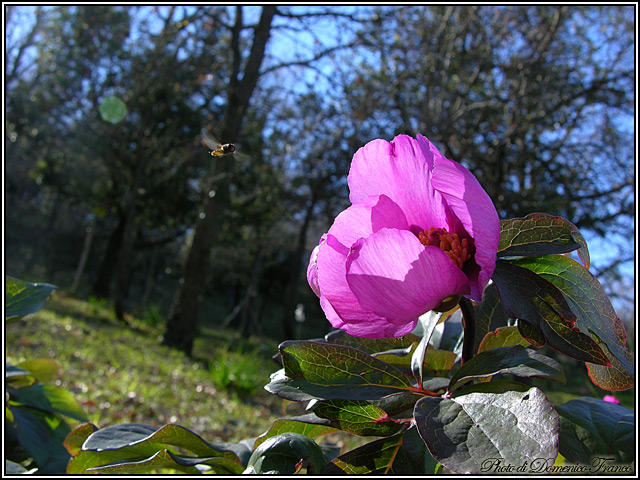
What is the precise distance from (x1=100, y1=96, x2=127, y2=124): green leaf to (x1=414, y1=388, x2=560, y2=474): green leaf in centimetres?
1274

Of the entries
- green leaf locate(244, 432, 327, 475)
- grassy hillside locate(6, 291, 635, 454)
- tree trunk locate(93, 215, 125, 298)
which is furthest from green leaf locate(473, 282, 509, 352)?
Answer: tree trunk locate(93, 215, 125, 298)

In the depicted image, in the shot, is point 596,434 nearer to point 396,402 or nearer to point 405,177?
point 396,402

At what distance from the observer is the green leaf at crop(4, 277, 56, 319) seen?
877 mm

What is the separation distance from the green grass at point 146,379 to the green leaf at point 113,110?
18.4 feet

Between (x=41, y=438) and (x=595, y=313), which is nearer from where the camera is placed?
(x=595, y=313)

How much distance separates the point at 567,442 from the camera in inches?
20.0

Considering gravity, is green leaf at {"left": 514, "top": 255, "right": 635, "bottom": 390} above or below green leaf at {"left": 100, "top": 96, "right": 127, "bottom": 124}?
below

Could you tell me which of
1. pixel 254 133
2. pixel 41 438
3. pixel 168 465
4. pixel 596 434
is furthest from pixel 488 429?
pixel 254 133

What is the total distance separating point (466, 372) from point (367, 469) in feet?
0.48

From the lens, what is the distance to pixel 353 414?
502 mm

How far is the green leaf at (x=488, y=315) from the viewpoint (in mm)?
648

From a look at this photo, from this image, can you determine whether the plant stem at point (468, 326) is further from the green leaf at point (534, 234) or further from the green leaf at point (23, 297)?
the green leaf at point (23, 297)

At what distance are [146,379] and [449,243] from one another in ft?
19.0

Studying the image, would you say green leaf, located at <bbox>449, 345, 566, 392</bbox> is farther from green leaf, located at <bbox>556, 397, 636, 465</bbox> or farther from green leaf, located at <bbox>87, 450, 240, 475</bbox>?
green leaf, located at <bbox>87, 450, 240, 475</bbox>
